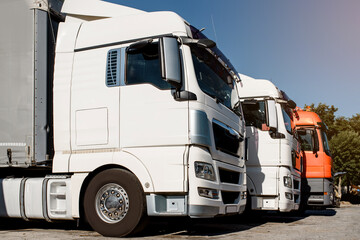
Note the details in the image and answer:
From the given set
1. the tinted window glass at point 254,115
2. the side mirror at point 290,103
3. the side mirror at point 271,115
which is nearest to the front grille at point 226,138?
the side mirror at point 271,115

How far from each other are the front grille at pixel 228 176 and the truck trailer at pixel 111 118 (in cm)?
2

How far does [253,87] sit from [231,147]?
127 inches

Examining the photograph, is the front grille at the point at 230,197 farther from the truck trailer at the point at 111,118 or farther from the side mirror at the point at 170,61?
the side mirror at the point at 170,61

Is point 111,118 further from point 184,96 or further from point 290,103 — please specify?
point 290,103

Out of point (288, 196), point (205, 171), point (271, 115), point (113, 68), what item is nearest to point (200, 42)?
point (113, 68)

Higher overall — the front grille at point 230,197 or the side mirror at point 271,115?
the side mirror at point 271,115

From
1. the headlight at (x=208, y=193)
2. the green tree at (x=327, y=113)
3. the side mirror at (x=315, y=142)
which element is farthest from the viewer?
the green tree at (x=327, y=113)

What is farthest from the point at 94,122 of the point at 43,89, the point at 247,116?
the point at 247,116

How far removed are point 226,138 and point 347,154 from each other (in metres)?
24.8

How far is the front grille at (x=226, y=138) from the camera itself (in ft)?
21.5

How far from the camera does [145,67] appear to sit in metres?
6.36

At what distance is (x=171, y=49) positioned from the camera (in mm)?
5922

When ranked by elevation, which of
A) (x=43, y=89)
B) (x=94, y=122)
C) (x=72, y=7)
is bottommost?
(x=94, y=122)

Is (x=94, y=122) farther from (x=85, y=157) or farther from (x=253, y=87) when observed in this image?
(x=253, y=87)
